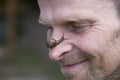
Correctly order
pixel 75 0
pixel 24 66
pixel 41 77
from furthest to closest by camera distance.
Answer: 1. pixel 24 66
2. pixel 41 77
3. pixel 75 0

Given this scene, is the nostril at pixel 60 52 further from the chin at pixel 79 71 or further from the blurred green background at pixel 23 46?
the blurred green background at pixel 23 46

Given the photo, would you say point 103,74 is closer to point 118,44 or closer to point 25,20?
point 118,44

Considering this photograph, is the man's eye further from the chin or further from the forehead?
the chin

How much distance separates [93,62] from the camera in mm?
2604

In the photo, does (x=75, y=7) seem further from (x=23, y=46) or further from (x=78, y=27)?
(x=23, y=46)

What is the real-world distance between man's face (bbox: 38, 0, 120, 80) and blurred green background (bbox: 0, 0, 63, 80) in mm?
5533

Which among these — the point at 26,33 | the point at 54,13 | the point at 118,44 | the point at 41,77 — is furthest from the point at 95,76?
the point at 26,33

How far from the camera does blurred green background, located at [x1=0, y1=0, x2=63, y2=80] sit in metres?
9.01

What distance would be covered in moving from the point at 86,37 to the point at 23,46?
8090 millimetres

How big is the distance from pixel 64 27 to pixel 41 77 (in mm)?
6146

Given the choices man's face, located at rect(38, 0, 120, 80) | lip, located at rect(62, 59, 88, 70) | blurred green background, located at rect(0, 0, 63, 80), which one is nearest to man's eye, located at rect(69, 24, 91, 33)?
man's face, located at rect(38, 0, 120, 80)

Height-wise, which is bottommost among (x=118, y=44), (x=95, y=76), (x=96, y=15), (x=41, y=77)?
(x=41, y=77)

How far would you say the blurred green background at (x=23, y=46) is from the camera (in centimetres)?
901

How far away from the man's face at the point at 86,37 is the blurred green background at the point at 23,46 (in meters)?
5.53
